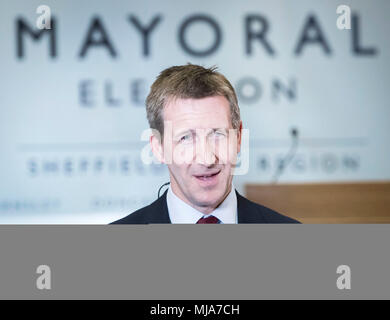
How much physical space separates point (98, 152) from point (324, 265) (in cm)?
79

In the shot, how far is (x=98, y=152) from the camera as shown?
119 centimetres

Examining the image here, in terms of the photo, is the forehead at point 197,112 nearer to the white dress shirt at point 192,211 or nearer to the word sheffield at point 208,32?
the white dress shirt at point 192,211

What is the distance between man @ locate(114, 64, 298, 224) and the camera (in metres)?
0.58

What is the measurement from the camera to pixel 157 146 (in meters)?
0.61

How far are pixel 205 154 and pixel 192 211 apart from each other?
70mm

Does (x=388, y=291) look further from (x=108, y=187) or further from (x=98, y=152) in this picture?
(x=98, y=152)

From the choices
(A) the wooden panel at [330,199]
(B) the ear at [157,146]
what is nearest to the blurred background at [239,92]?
(A) the wooden panel at [330,199]

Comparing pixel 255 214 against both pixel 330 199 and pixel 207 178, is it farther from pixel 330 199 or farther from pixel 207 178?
pixel 330 199

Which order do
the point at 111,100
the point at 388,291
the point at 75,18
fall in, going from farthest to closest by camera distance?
the point at 111,100
the point at 75,18
the point at 388,291

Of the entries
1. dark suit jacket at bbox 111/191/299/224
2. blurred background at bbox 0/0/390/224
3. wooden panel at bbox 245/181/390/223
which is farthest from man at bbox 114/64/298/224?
wooden panel at bbox 245/181/390/223

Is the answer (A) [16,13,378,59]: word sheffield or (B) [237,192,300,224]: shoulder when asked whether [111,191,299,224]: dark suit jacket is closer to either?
(B) [237,192,300,224]: shoulder

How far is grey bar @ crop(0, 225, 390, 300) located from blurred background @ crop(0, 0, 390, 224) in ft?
1.42

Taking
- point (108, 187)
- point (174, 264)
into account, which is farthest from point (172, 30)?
point (174, 264)

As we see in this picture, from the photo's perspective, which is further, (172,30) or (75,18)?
(172,30)
